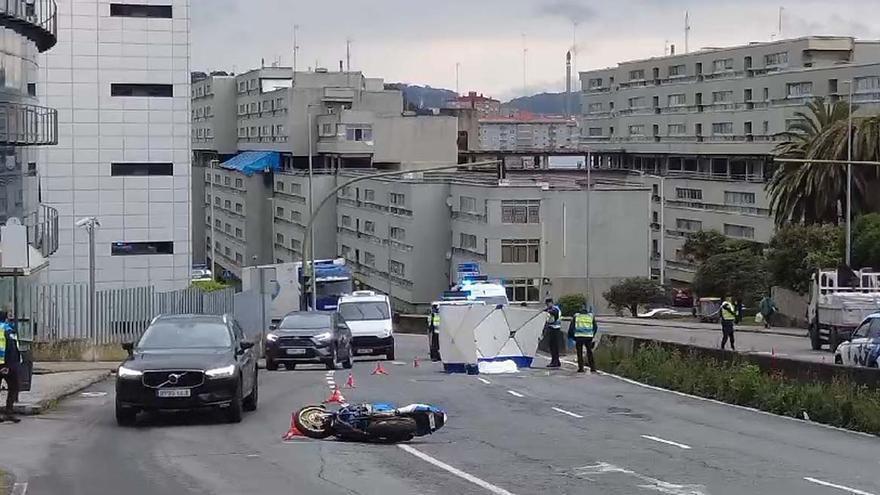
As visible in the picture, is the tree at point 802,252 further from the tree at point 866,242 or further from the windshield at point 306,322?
the windshield at point 306,322

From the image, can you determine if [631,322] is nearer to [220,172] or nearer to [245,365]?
[245,365]

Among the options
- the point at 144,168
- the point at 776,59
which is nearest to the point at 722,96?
the point at 776,59

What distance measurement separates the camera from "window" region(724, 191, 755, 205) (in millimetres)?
95188

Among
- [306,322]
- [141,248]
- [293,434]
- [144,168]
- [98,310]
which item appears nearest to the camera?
[293,434]

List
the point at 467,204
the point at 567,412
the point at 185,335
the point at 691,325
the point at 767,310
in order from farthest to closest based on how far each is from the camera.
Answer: the point at 467,204
the point at 691,325
the point at 767,310
the point at 567,412
the point at 185,335

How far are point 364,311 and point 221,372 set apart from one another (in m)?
26.0

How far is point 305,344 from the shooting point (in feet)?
122

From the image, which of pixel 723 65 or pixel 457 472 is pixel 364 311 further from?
pixel 723 65

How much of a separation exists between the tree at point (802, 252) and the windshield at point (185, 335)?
50.2 metres

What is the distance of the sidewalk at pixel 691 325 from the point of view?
2500 inches

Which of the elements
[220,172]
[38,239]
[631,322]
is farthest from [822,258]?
[220,172]

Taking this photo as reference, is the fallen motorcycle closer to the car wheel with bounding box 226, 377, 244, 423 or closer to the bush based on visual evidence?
the car wheel with bounding box 226, 377, 244, 423

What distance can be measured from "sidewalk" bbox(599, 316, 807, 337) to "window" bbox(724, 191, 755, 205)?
746 inches

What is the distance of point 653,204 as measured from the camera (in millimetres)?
108312
